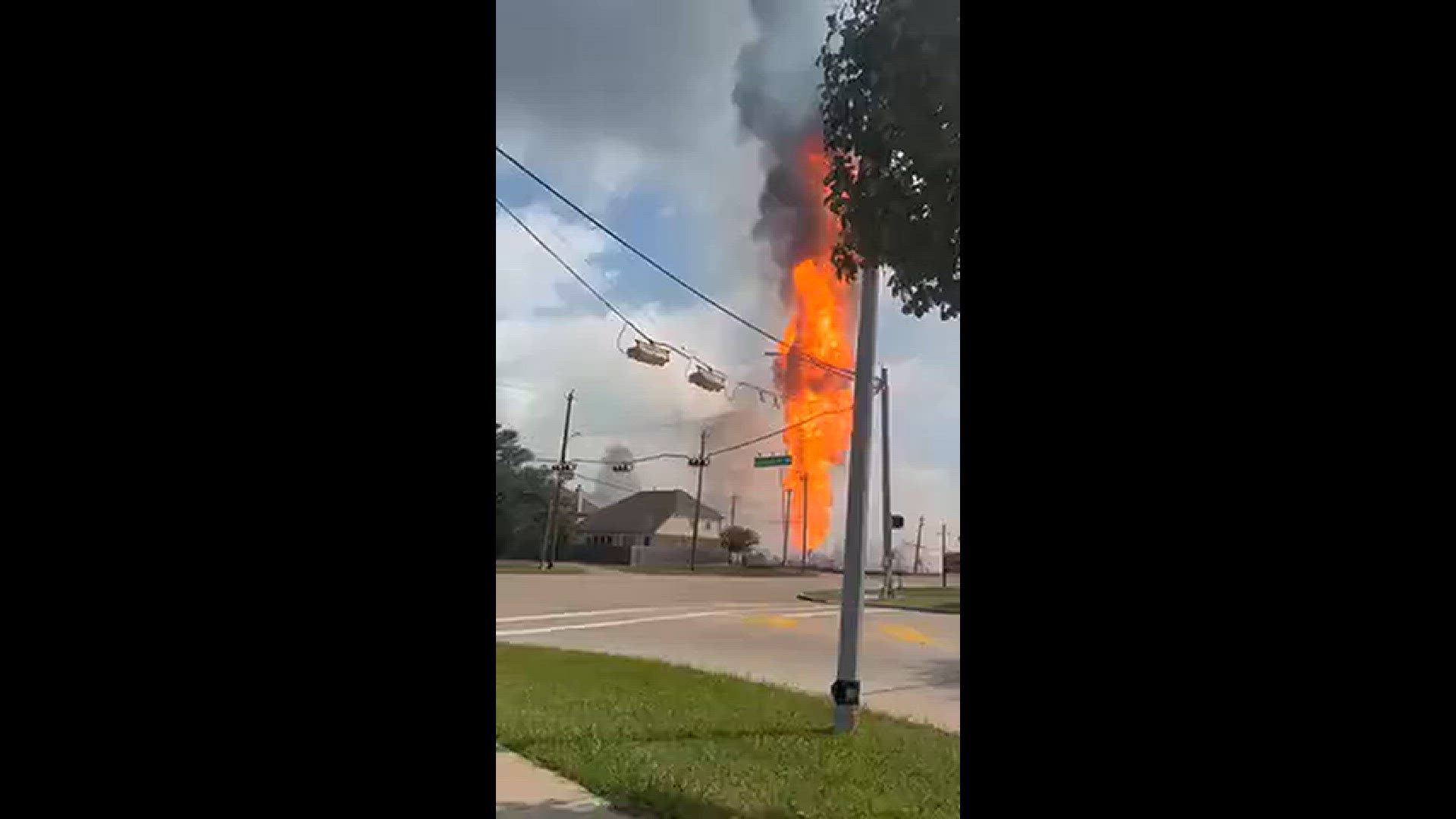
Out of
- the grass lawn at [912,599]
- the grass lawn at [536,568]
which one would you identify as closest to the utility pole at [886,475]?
the grass lawn at [912,599]

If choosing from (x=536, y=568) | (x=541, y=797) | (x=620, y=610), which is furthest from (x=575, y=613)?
(x=541, y=797)

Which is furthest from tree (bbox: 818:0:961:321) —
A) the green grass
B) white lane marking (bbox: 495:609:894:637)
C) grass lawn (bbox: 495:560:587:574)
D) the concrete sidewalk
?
grass lawn (bbox: 495:560:587:574)

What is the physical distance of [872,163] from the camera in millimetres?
2139

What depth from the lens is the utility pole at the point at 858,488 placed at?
14.1 feet

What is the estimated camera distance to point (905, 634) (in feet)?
30.5

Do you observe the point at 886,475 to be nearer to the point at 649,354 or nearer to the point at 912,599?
the point at 649,354

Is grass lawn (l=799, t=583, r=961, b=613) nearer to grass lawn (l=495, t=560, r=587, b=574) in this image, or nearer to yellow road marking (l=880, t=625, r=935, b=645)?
yellow road marking (l=880, t=625, r=935, b=645)

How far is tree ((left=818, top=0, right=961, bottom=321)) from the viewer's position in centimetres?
198
